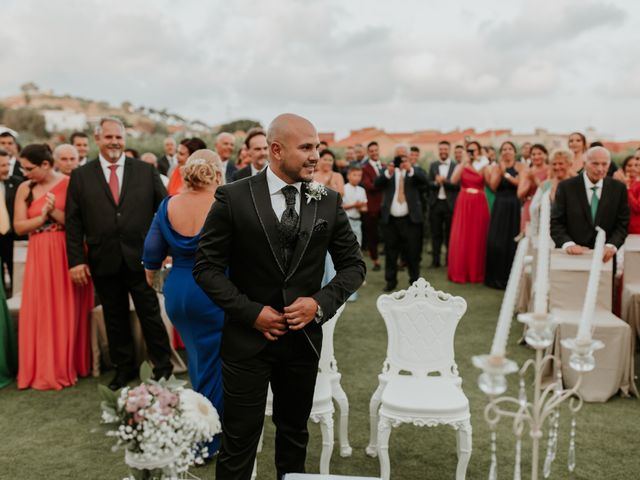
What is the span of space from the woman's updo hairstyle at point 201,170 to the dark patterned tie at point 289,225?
1112 millimetres

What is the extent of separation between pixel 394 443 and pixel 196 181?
2.19 meters

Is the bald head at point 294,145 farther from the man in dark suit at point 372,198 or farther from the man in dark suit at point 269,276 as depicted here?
the man in dark suit at point 372,198

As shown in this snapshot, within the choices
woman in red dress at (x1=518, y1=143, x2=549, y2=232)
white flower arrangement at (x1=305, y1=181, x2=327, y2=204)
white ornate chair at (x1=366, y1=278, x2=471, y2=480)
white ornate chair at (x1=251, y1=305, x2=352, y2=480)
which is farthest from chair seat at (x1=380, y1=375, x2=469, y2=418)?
woman in red dress at (x1=518, y1=143, x2=549, y2=232)

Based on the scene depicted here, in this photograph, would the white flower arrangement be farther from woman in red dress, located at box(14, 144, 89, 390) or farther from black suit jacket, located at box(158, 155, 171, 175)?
black suit jacket, located at box(158, 155, 171, 175)

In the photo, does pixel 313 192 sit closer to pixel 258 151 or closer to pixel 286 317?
pixel 286 317

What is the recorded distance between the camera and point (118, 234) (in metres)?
4.75

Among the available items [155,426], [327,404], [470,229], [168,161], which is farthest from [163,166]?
[155,426]

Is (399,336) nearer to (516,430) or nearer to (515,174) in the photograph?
(516,430)

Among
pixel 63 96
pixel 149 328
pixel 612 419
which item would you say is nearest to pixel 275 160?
pixel 149 328

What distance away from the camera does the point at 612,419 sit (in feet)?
14.7

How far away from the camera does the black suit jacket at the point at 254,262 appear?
264cm

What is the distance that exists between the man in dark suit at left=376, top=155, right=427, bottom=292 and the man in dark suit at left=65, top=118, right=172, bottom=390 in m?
4.29

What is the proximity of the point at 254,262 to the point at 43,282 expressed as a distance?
10.5 ft

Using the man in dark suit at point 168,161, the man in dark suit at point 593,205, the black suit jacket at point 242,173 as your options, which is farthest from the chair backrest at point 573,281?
the man in dark suit at point 168,161
